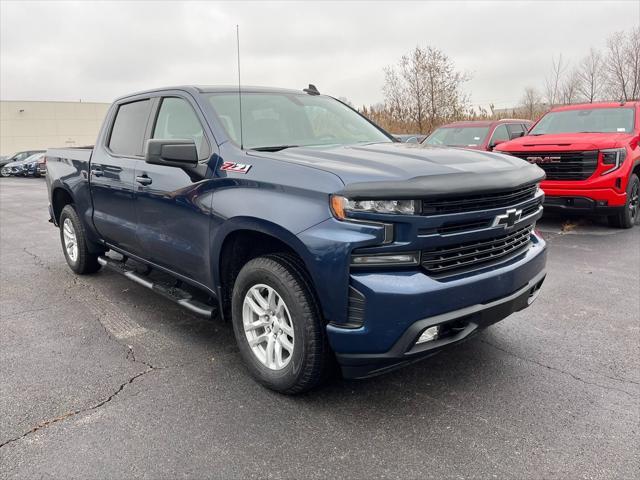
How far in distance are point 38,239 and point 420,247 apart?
7.74 m

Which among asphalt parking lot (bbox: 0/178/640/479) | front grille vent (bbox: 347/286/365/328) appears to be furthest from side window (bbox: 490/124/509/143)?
front grille vent (bbox: 347/286/365/328)

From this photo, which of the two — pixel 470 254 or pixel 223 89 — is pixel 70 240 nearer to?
pixel 223 89

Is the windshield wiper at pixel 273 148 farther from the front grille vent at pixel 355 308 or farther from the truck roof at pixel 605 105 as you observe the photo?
the truck roof at pixel 605 105

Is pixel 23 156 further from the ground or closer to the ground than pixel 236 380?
further from the ground

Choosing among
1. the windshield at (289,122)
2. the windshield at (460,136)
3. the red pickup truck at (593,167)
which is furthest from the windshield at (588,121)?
the windshield at (289,122)

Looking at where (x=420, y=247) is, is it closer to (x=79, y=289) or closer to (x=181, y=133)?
(x=181, y=133)

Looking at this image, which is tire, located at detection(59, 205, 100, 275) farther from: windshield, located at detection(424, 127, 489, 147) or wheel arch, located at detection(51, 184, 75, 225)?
windshield, located at detection(424, 127, 489, 147)

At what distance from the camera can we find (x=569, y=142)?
7457 mm

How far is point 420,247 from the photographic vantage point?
8.27ft

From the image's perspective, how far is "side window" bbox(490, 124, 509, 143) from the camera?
10.7 metres

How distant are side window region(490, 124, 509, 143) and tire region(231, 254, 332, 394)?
28.9 ft

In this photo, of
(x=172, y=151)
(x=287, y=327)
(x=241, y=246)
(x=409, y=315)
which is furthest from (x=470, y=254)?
(x=172, y=151)

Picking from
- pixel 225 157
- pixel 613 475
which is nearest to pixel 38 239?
pixel 225 157

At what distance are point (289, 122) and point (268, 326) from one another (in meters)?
1.62
